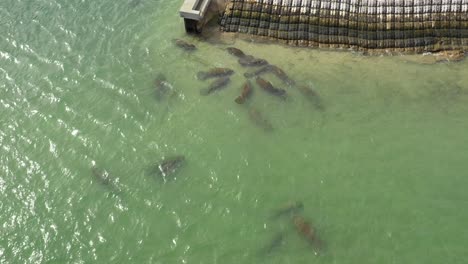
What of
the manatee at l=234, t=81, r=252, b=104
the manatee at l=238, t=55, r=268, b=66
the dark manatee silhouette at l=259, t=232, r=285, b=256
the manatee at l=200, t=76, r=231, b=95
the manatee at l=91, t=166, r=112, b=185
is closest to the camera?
the dark manatee silhouette at l=259, t=232, r=285, b=256

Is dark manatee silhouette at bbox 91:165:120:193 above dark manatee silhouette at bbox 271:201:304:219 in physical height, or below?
above

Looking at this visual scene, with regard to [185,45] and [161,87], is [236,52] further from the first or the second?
[161,87]

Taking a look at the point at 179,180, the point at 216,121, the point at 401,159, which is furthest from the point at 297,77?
the point at 179,180

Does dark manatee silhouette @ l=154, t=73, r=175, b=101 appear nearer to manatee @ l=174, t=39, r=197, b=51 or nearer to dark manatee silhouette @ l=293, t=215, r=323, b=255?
manatee @ l=174, t=39, r=197, b=51

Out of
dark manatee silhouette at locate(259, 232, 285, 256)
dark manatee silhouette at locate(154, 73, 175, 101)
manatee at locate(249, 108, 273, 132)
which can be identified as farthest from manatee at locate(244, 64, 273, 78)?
dark manatee silhouette at locate(259, 232, 285, 256)

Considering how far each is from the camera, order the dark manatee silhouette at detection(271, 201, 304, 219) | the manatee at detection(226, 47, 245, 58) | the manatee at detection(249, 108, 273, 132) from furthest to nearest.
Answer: the manatee at detection(226, 47, 245, 58) → the manatee at detection(249, 108, 273, 132) → the dark manatee silhouette at detection(271, 201, 304, 219)

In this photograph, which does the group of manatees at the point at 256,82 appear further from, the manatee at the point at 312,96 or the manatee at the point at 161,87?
the manatee at the point at 161,87

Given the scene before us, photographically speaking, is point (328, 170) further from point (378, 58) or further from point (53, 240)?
point (53, 240)

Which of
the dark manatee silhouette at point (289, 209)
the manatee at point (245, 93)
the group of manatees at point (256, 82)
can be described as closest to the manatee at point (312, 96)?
the group of manatees at point (256, 82)
